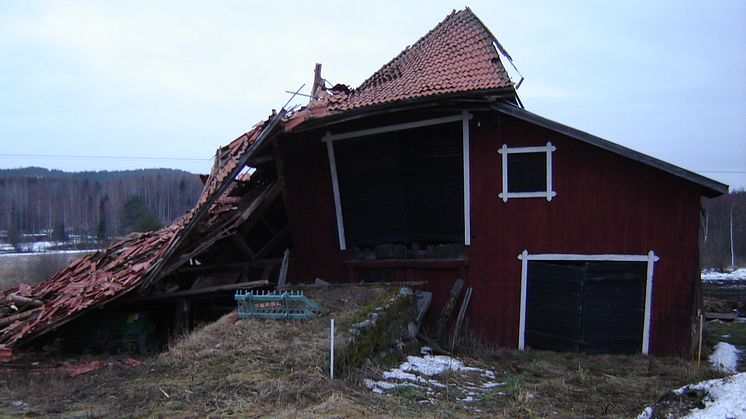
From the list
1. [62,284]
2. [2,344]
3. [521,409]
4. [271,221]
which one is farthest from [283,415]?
[271,221]

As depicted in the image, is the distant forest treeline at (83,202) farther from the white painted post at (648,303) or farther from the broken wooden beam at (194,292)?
the white painted post at (648,303)

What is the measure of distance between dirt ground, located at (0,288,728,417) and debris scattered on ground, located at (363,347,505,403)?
16 centimetres

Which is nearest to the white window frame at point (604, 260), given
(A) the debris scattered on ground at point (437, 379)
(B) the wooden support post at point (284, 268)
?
(A) the debris scattered on ground at point (437, 379)

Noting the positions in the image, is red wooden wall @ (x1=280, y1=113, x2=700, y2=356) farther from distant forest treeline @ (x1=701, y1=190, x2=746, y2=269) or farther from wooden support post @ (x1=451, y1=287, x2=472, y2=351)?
distant forest treeline @ (x1=701, y1=190, x2=746, y2=269)

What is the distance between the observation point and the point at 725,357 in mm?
12797

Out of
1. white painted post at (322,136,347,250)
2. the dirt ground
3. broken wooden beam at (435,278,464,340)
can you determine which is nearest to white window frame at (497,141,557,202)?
broken wooden beam at (435,278,464,340)

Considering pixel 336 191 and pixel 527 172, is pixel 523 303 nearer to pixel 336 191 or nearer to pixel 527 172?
pixel 527 172

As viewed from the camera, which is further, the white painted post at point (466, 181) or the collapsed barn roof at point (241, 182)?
the white painted post at point (466, 181)

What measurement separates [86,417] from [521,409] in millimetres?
4705

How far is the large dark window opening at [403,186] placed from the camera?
1353 cm

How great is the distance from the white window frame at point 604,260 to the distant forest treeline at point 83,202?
5648cm

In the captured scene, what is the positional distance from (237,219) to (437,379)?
7.29 metres

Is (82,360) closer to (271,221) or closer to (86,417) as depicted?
(86,417)

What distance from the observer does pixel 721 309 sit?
24.5 meters
